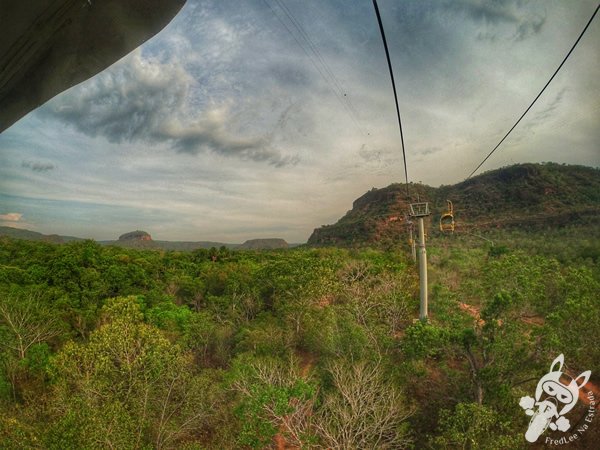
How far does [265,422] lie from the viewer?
9695mm

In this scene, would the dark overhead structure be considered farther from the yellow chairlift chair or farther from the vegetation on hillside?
the yellow chairlift chair

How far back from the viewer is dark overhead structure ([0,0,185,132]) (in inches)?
28.4

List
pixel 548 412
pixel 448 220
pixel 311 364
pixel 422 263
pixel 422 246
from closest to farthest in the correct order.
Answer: pixel 548 412 < pixel 448 220 < pixel 422 246 < pixel 422 263 < pixel 311 364

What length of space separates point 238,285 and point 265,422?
1908cm

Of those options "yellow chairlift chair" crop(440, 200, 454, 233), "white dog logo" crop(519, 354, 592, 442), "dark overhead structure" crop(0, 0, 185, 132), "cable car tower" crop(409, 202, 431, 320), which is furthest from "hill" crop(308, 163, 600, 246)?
"dark overhead structure" crop(0, 0, 185, 132)

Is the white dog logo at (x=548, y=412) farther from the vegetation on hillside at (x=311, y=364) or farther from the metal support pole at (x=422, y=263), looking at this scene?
the metal support pole at (x=422, y=263)

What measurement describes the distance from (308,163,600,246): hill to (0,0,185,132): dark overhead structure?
91.0 ft

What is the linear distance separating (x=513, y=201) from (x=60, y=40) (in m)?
56.8

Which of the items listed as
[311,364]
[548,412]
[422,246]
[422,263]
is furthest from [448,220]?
[311,364]

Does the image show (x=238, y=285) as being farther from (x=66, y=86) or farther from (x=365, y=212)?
(x=365, y=212)

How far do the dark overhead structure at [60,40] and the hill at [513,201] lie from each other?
91.0 feet

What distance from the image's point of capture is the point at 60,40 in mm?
864

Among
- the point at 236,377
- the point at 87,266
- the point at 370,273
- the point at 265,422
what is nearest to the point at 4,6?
the point at 265,422

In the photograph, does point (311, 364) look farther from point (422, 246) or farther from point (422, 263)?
point (422, 246)
